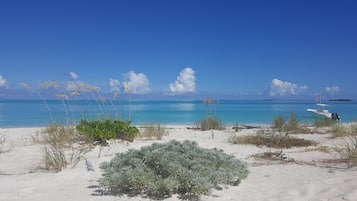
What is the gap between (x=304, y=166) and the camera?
19.7 feet

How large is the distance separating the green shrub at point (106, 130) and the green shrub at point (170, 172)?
3.70 meters

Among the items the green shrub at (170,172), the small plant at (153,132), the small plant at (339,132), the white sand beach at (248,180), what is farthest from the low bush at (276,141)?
the green shrub at (170,172)

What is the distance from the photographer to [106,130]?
28.4 ft

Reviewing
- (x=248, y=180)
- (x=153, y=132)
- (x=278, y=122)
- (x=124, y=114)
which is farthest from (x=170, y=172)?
(x=278, y=122)

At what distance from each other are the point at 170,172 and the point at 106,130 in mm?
4657

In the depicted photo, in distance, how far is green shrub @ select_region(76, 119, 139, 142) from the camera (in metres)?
8.52

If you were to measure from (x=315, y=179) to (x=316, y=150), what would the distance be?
2.86 m

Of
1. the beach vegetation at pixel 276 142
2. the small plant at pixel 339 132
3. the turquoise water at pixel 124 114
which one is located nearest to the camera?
the beach vegetation at pixel 276 142

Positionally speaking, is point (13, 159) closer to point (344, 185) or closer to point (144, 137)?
point (144, 137)

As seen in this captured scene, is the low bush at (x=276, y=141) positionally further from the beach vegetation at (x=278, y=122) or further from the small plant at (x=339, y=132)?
the beach vegetation at (x=278, y=122)

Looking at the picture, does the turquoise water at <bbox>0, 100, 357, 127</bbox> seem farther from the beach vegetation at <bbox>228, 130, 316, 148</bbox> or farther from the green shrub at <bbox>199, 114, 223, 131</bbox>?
the beach vegetation at <bbox>228, 130, 316, 148</bbox>

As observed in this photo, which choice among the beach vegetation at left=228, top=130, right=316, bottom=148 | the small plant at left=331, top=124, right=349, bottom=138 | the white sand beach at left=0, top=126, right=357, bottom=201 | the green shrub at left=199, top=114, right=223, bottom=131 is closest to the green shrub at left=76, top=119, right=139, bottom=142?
the white sand beach at left=0, top=126, right=357, bottom=201

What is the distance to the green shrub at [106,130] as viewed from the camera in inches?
336

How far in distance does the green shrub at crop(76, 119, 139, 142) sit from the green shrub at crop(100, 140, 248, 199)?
370 centimetres
